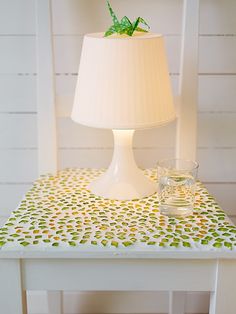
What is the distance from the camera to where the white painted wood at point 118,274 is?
83cm

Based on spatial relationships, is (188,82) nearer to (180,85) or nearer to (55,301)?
(180,85)

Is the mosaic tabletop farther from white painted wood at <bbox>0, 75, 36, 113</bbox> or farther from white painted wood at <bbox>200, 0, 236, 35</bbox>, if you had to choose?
white painted wood at <bbox>200, 0, 236, 35</bbox>

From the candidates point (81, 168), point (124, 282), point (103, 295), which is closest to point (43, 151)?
point (81, 168)

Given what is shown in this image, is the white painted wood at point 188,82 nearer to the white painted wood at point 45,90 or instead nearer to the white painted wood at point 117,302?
the white painted wood at point 45,90

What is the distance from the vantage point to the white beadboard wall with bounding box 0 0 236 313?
46.2 inches

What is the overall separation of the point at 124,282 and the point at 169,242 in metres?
0.10

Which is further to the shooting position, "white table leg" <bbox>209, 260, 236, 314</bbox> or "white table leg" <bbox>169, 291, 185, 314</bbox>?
"white table leg" <bbox>169, 291, 185, 314</bbox>

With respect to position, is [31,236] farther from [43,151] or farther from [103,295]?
[103,295]

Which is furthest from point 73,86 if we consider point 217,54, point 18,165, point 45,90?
point 217,54

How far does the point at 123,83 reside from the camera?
0.92m

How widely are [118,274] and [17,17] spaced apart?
0.66 m

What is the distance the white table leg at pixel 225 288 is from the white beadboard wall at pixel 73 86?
19.3 inches

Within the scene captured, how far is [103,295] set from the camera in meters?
1.43

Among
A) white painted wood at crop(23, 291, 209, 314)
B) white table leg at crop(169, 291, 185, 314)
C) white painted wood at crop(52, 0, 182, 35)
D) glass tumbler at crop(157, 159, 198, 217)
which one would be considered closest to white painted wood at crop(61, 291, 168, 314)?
white painted wood at crop(23, 291, 209, 314)
